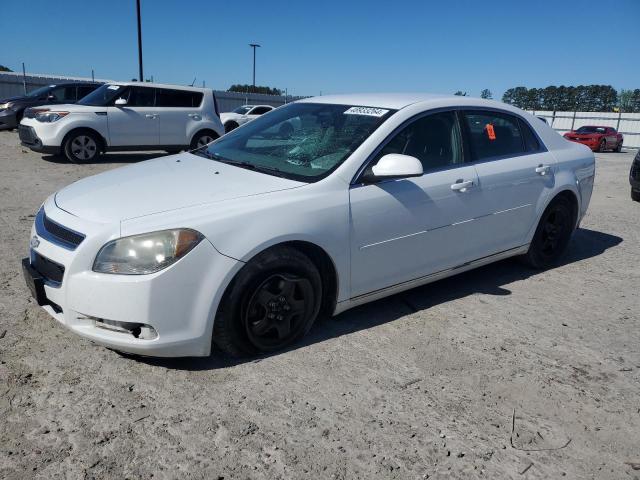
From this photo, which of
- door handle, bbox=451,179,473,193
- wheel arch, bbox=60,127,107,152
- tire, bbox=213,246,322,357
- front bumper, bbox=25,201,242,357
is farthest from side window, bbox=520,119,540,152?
wheel arch, bbox=60,127,107,152

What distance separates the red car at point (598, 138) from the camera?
2547 cm

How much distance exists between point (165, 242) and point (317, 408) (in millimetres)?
1139

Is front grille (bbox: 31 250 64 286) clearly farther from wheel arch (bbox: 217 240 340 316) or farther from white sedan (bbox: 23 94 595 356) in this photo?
wheel arch (bbox: 217 240 340 316)

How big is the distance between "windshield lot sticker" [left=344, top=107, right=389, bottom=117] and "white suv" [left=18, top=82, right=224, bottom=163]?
28.7 ft

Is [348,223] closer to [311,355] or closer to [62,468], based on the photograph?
[311,355]

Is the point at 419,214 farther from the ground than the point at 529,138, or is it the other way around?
the point at 529,138

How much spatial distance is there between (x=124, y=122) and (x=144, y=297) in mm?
9776

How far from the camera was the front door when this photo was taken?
3396 mm

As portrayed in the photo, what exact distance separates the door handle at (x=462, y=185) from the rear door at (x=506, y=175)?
0.48 ft

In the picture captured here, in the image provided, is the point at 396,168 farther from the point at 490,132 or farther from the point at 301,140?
the point at 490,132

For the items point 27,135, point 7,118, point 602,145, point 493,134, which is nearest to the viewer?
point 493,134

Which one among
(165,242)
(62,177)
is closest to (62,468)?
(165,242)

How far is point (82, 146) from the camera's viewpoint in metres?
11.0

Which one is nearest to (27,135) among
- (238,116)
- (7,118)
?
(7,118)
